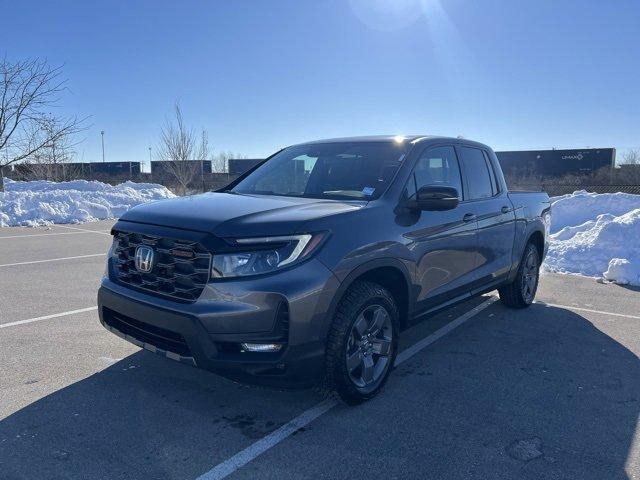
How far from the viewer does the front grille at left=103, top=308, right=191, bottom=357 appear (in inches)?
123

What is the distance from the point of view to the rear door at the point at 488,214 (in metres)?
4.89

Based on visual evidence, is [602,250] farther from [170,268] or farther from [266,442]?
[170,268]

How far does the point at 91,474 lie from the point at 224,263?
132 centimetres

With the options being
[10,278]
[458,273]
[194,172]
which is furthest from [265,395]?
[194,172]

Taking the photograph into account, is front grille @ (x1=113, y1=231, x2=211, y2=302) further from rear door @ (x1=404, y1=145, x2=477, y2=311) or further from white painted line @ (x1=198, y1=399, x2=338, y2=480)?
rear door @ (x1=404, y1=145, x2=477, y2=311)

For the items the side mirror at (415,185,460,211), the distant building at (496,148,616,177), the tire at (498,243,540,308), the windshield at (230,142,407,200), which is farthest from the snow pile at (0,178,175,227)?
the distant building at (496,148,616,177)

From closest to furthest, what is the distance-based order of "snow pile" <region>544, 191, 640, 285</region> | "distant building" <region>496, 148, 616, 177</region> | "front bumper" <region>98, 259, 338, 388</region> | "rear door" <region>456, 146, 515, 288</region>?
"front bumper" <region>98, 259, 338, 388</region> < "rear door" <region>456, 146, 515, 288</region> < "snow pile" <region>544, 191, 640, 285</region> < "distant building" <region>496, 148, 616, 177</region>

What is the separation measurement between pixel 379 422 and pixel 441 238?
1.60m

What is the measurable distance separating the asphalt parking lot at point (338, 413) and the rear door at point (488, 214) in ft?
2.23

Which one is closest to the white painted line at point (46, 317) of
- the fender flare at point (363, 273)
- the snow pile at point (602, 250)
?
the fender flare at point (363, 273)

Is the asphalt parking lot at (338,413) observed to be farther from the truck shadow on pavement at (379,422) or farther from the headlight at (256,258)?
the headlight at (256,258)

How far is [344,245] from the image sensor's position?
3252 millimetres

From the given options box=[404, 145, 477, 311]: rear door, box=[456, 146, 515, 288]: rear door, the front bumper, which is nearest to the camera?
the front bumper

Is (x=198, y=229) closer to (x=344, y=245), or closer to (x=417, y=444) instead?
(x=344, y=245)
